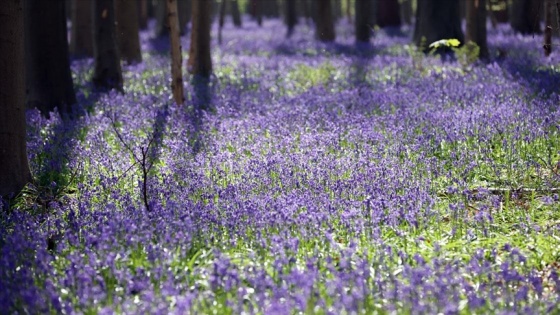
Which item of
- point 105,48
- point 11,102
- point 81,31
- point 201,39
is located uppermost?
point 11,102

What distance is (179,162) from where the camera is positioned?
8.73 m

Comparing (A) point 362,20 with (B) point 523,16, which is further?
(A) point 362,20

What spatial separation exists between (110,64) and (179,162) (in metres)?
7.35

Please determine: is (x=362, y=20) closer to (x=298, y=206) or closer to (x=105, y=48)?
(x=105, y=48)

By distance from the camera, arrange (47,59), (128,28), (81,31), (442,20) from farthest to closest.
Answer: (81,31), (442,20), (128,28), (47,59)

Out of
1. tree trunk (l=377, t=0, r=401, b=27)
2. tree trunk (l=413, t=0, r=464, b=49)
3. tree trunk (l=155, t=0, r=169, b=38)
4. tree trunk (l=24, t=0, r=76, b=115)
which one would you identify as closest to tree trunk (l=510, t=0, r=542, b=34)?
tree trunk (l=413, t=0, r=464, b=49)

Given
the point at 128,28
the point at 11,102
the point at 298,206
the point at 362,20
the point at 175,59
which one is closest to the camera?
the point at 298,206

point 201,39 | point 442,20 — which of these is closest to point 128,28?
point 201,39

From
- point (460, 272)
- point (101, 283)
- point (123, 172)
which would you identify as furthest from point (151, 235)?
point (123, 172)

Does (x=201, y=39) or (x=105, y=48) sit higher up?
(x=105, y=48)

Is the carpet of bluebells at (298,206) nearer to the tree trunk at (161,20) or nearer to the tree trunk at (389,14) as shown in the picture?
the tree trunk at (161,20)

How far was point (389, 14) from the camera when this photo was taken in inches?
1387

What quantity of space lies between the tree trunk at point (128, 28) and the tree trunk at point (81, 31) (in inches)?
112

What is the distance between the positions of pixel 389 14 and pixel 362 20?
8.84 metres
